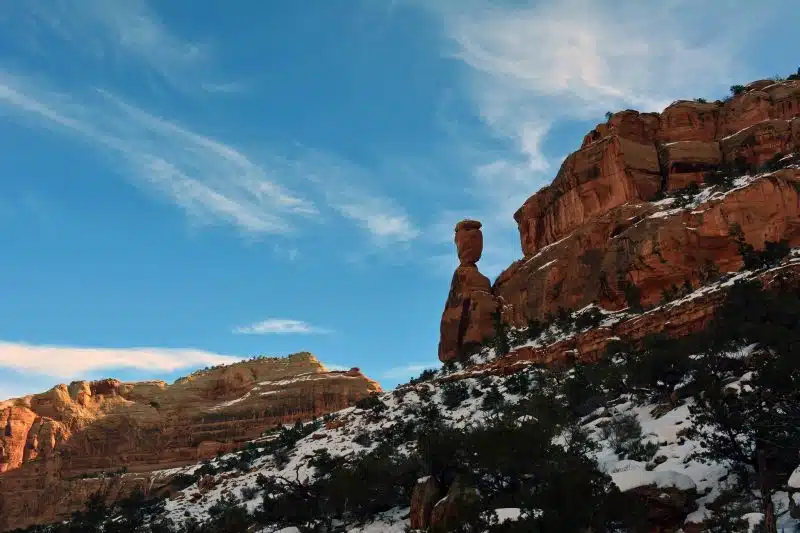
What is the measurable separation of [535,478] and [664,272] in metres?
30.9

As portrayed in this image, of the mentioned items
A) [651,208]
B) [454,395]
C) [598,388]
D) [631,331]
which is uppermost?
[651,208]

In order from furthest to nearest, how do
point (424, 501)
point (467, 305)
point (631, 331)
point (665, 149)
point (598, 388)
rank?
1. point (467, 305)
2. point (665, 149)
3. point (631, 331)
4. point (598, 388)
5. point (424, 501)

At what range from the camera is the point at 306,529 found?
22.0 meters

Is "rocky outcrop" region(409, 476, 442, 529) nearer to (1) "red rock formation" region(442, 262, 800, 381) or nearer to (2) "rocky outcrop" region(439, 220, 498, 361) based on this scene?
(1) "red rock formation" region(442, 262, 800, 381)

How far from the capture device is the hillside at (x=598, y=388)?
45.7 feet

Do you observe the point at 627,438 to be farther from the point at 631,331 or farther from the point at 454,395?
the point at 454,395

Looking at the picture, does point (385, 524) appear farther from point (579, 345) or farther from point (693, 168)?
point (693, 168)

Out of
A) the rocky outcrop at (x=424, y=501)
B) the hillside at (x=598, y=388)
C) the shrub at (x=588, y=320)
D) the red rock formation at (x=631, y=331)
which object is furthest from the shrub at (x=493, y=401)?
the rocky outcrop at (x=424, y=501)

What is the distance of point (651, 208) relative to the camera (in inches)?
1948

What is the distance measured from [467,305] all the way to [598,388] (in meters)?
31.4

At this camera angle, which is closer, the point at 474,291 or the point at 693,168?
the point at 693,168

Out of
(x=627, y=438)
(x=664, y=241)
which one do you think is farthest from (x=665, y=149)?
(x=627, y=438)

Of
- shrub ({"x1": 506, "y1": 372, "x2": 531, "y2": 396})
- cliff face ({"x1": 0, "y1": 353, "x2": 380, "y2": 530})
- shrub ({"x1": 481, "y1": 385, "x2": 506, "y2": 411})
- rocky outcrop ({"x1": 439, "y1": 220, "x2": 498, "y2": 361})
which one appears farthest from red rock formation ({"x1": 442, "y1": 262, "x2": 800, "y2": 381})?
cliff face ({"x1": 0, "y1": 353, "x2": 380, "y2": 530})

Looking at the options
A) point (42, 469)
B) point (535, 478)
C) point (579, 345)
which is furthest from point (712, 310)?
point (42, 469)
